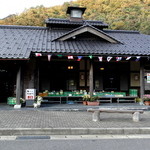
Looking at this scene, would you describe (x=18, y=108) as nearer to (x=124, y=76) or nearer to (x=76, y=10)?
(x=124, y=76)

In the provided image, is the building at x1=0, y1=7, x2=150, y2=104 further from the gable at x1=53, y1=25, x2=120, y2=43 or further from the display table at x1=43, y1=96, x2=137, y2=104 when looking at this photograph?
the display table at x1=43, y1=96, x2=137, y2=104

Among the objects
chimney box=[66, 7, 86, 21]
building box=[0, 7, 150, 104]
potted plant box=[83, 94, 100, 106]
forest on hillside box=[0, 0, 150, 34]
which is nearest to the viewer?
potted plant box=[83, 94, 100, 106]

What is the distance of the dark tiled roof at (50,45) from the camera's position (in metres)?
10.3

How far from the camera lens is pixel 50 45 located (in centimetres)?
1147

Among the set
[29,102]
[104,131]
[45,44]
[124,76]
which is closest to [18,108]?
[29,102]

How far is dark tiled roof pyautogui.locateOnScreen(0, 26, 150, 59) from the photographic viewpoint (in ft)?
33.8

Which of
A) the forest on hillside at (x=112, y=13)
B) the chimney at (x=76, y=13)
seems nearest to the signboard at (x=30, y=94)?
the chimney at (x=76, y=13)

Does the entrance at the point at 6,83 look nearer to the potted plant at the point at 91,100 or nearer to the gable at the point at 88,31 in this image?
the gable at the point at 88,31
